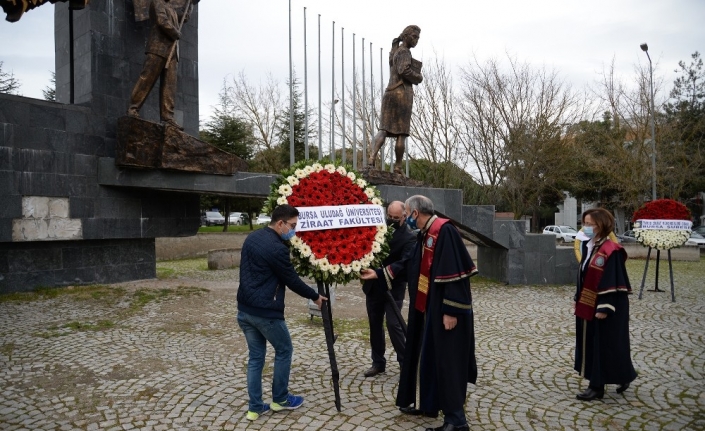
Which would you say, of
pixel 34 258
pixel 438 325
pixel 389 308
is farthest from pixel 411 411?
pixel 34 258

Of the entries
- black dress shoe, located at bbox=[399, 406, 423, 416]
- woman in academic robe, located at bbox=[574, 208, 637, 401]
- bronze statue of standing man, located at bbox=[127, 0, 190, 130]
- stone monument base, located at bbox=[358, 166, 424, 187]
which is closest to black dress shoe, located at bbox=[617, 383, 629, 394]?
woman in academic robe, located at bbox=[574, 208, 637, 401]

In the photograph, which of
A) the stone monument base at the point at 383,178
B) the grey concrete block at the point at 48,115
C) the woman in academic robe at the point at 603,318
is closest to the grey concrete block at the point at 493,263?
the stone monument base at the point at 383,178

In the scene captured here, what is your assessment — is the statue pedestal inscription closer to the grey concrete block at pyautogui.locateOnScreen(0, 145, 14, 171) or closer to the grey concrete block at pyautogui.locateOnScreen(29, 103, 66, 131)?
the grey concrete block at pyautogui.locateOnScreen(29, 103, 66, 131)

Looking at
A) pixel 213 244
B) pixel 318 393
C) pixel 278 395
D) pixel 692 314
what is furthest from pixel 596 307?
pixel 213 244

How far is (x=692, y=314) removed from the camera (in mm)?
8758

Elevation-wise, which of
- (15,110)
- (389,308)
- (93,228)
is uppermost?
(15,110)

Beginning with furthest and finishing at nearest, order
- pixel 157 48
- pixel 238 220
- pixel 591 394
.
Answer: pixel 238 220 → pixel 157 48 → pixel 591 394

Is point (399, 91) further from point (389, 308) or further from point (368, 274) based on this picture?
point (368, 274)

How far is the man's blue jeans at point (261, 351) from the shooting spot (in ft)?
13.6

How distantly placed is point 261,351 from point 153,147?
7.01 m

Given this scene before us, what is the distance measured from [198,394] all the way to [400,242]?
2.51 m

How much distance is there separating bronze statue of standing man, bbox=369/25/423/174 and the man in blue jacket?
7.77 metres

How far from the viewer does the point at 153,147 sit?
998 cm

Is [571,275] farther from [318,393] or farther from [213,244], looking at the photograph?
[213,244]
